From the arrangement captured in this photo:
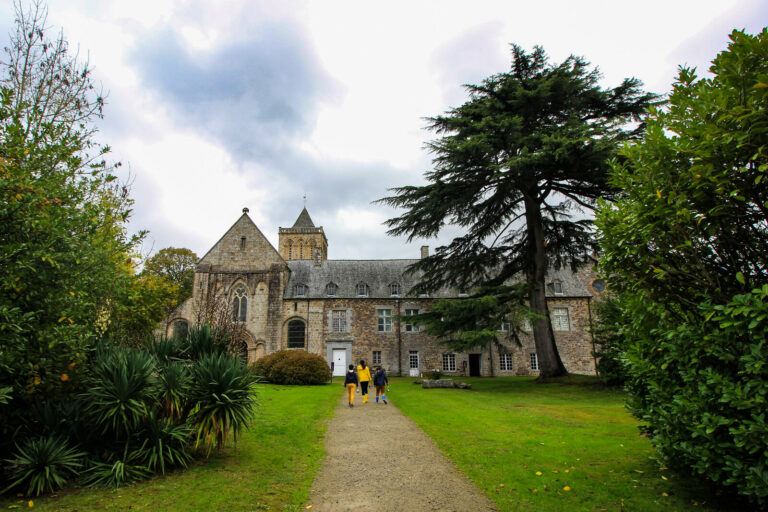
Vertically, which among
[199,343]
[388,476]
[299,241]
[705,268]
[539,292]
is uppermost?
[299,241]

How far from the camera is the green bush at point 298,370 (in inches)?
843

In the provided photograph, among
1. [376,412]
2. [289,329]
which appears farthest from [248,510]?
[289,329]

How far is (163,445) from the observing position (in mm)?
6414

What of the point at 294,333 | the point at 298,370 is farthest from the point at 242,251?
the point at 298,370

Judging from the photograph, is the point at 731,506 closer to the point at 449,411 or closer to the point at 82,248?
the point at 449,411

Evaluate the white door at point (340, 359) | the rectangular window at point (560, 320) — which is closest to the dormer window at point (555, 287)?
the rectangular window at point (560, 320)

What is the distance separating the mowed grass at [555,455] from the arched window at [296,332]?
1845 cm

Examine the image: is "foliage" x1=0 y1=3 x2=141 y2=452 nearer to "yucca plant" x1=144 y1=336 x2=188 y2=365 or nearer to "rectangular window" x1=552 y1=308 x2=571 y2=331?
"yucca plant" x1=144 y1=336 x2=188 y2=365

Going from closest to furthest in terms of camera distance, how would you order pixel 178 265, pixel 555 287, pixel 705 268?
pixel 705 268 → pixel 555 287 → pixel 178 265

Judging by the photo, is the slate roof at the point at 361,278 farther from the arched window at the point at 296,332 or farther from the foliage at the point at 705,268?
the foliage at the point at 705,268

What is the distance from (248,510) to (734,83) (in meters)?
7.03

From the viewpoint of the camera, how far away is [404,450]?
7.98 meters

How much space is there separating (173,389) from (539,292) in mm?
17277

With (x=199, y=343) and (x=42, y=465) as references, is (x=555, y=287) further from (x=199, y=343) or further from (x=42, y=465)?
(x=42, y=465)
